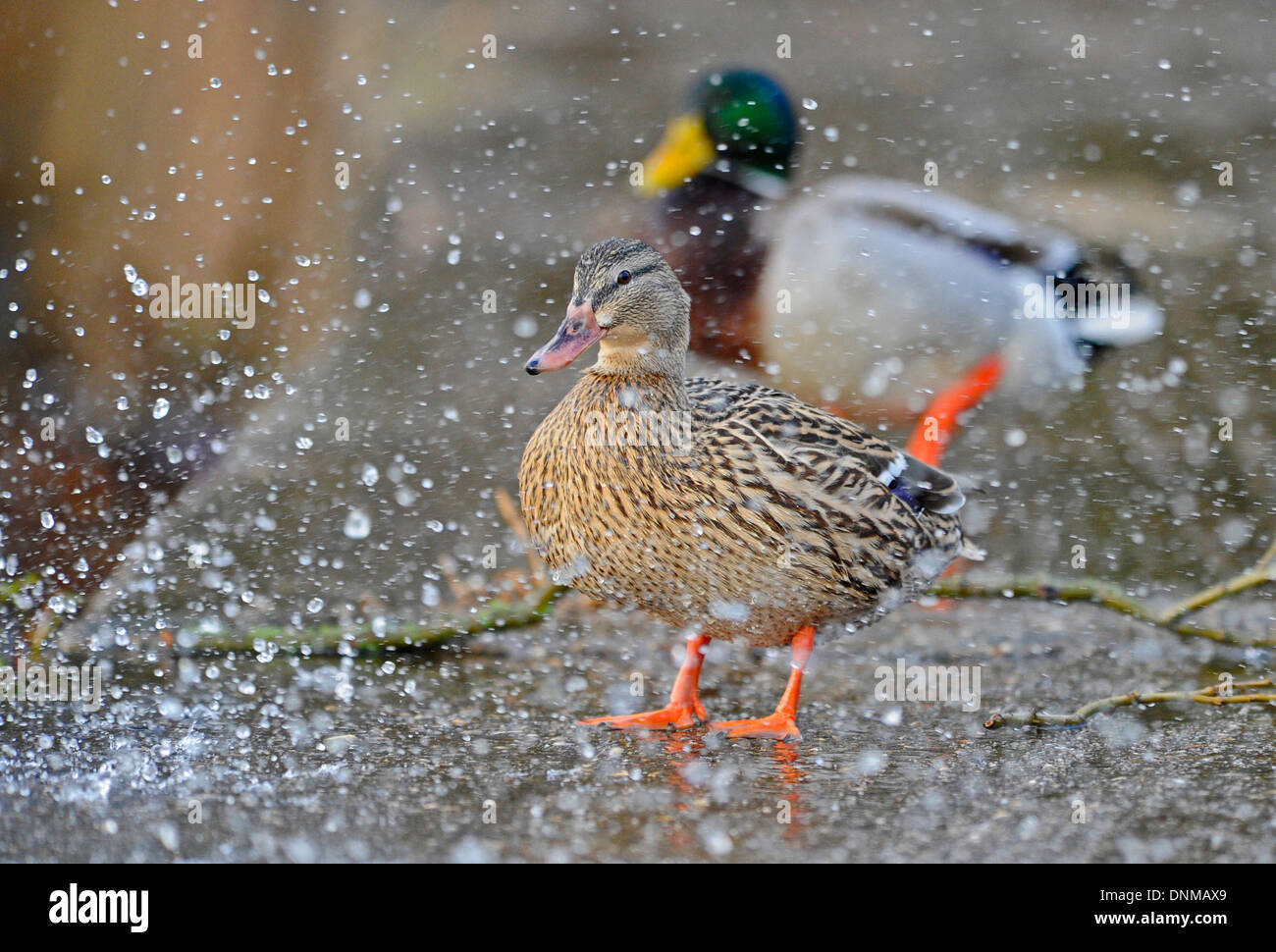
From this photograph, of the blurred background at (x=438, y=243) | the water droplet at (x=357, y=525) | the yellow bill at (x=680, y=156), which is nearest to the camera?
the blurred background at (x=438, y=243)

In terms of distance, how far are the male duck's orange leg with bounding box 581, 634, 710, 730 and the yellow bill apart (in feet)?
7.85

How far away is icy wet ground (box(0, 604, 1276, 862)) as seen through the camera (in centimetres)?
199

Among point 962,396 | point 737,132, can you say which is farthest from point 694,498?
point 737,132

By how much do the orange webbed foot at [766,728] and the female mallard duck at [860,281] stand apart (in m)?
1.45

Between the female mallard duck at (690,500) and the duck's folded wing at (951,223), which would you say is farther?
the duck's folded wing at (951,223)

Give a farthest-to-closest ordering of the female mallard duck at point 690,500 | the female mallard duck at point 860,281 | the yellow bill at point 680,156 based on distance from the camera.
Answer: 1. the yellow bill at point 680,156
2. the female mallard duck at point 860,281
3. the female mallard duck at point 690,500

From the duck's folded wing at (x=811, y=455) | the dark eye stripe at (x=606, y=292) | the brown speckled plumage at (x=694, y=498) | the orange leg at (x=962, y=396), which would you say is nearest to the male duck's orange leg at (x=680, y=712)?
the brown speckled plumage at (x=694, y=498)

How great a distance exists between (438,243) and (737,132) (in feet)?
4.26

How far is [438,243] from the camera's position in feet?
16.8

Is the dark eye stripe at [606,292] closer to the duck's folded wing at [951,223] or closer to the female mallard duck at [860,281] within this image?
the female mallard duck at [860,281]

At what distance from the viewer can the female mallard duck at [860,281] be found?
13.5 feet

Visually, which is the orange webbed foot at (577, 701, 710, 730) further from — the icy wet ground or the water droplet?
the water droplet

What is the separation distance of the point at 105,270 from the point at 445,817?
2.20m

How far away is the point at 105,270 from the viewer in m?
3.54
